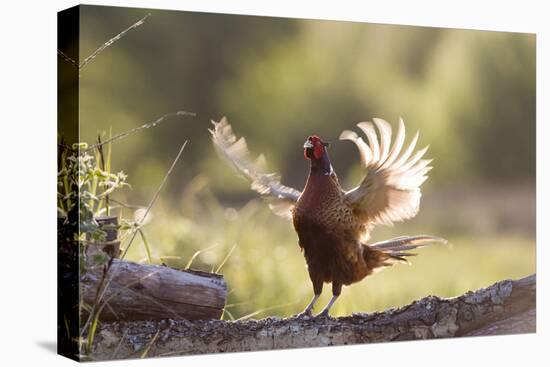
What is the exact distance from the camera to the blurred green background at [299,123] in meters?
5.88

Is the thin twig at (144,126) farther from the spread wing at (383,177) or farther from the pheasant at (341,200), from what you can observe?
the spread wing at (383,177)

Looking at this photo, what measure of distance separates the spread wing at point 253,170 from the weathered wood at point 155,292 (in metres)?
0.54

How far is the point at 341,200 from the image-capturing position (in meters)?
6.30

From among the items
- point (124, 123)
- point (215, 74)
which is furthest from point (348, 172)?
point (124, 123)

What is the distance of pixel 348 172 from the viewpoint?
638cm

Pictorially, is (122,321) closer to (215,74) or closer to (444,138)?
(215,74)

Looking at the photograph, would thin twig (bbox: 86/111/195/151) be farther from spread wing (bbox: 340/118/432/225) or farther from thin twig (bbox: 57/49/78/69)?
spread wing (bbox: 340/118/432/225)

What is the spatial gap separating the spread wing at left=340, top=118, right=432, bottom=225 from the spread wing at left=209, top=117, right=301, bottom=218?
1.14 ft

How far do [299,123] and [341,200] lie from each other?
0.48 m

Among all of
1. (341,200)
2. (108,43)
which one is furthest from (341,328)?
(108,43)

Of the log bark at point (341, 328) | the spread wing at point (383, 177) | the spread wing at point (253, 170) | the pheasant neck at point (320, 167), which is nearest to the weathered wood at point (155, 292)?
the log bark at point (341, 328)

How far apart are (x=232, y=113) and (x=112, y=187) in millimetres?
785

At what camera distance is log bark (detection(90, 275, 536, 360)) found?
19.3ft

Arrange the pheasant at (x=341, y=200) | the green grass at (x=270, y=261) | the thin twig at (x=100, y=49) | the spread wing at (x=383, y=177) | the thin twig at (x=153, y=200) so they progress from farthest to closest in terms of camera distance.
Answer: the spread wing at (x=383, y=177)
the pheasant at (x=341, y=200)
the green grass at (x=270, y=261)
the thin twig at (x=153, y=200)
the thin twig at (x=100, y=49)
